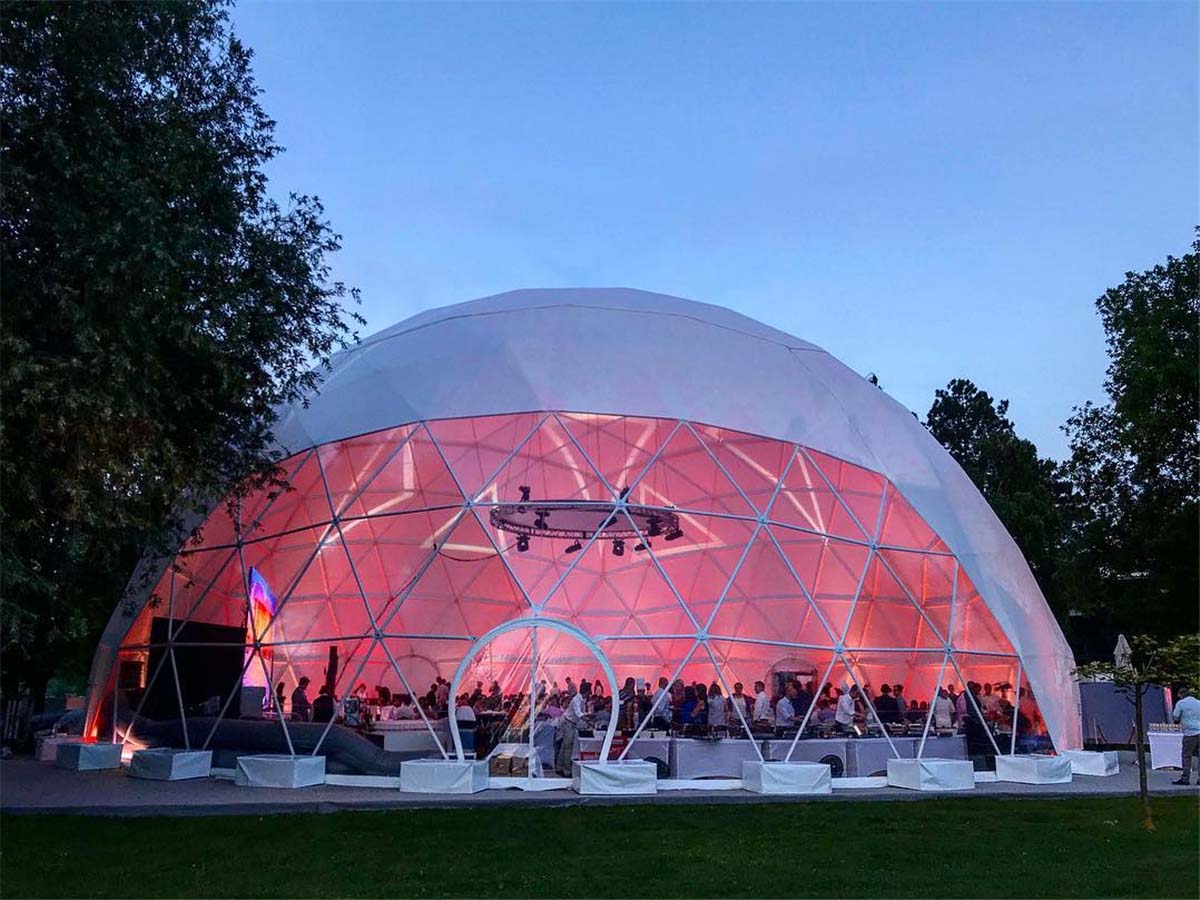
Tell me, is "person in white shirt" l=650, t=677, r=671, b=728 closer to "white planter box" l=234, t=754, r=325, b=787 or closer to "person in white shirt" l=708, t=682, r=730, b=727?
"person in white shirt" l=708, t=682, r=730, b=727

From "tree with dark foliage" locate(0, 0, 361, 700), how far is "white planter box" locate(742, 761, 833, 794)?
28.0ft

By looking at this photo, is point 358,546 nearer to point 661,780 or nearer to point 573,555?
point 573,555

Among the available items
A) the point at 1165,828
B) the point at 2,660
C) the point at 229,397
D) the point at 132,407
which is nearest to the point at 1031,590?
the point at 1165,828

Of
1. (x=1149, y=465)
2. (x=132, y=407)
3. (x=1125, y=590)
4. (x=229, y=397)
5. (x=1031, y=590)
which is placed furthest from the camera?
(x=1125, y=590)

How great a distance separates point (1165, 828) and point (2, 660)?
2073 cm

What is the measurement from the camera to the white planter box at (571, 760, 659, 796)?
48.5ft

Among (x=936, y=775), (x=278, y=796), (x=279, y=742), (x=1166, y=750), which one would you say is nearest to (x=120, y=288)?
(x=278, y=796)

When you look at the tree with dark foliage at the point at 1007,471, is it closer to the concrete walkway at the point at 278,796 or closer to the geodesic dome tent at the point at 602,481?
the geodesic dome tent at the point at 602,481

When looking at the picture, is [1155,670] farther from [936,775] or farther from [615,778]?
[615,778]

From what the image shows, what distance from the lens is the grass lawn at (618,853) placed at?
9125 millimetres

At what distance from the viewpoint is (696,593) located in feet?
92.8

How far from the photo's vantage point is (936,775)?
1596 cm

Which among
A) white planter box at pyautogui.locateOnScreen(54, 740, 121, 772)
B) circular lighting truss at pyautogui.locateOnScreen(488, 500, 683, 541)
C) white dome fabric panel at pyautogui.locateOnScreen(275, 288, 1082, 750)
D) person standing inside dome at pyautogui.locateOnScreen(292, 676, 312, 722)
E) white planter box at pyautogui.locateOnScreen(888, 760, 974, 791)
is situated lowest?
white planter box at pyautogui.locateOnScreen(54, 740, 121, 772)

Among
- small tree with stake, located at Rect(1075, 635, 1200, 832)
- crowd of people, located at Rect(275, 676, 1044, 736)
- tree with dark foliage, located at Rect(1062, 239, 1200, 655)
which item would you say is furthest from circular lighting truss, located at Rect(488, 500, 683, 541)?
tree with dark foliage, located at Rect(1062, 239, 1200, 655)
